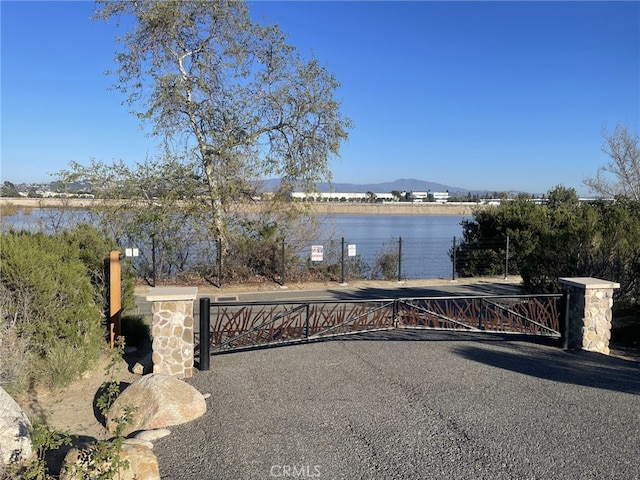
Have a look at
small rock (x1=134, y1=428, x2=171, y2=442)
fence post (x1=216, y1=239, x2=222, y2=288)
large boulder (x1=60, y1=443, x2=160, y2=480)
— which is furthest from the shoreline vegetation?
large boulder (x1=60, y1=443, x2=160, y2=480)

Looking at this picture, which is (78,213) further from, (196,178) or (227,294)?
(227,294)

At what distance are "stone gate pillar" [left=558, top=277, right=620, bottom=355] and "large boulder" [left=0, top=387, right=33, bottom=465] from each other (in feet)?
25.6

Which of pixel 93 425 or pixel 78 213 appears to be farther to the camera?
pixel 78 213

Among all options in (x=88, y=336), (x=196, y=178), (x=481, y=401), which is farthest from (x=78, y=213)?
(x=481, y=401)

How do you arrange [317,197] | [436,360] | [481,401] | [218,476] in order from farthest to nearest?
[317,197] → [436,360] → [481,401] → [218,476]

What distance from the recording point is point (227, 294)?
53.1 feet

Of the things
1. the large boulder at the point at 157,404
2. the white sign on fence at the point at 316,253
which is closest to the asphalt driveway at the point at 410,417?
the large boulder at the point at 157,404

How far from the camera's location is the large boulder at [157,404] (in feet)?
→ 17.1

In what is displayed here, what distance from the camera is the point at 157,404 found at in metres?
5.32

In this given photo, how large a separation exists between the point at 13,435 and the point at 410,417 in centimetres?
360

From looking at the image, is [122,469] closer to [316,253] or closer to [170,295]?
[170,295]

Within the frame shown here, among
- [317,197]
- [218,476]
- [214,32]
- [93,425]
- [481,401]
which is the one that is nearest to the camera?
[218,476]

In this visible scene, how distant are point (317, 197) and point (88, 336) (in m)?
13.0

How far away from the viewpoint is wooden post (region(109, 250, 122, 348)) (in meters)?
7.95
